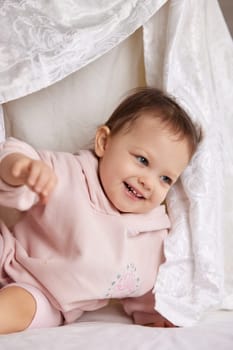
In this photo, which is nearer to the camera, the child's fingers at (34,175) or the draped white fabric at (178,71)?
the child's fingers at (34,175)

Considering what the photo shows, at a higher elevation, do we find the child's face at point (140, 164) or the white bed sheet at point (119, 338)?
the child's face at point (140, 164)

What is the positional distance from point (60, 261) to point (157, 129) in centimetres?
27

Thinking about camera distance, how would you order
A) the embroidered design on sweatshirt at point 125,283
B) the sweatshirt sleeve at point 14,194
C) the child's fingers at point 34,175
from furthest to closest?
the embroidered design on sweatshirt at point 125,283, the sweatshirt sleeve at point 14,194, the child's fingers at point 34,175

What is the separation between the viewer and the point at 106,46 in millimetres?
1196

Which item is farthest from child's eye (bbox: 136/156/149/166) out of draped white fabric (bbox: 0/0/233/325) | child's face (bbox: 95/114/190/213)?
draped white fabric (bbox: 0/0/233/325)

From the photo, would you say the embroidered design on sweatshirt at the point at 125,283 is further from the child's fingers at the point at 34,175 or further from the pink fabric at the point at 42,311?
the child's fingers at the point at 34,175

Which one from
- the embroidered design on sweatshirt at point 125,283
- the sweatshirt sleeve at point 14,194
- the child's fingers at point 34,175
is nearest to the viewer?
the child's fingers at point 34,175

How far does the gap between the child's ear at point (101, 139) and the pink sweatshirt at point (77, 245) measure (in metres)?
0.02

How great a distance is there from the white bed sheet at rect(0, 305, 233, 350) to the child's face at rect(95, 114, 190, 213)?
0.22 metres

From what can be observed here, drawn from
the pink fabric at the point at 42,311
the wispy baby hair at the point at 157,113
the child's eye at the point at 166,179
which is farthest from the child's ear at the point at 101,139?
the pink fabric at the point at 42,311

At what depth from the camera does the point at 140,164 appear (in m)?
1.14

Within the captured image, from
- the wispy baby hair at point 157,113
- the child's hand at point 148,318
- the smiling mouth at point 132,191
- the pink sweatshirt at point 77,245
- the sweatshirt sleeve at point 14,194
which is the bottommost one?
the child's hand at point 148,318

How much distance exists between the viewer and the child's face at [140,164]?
113cm

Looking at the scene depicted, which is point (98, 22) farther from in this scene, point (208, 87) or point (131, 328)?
point (131, 328)
